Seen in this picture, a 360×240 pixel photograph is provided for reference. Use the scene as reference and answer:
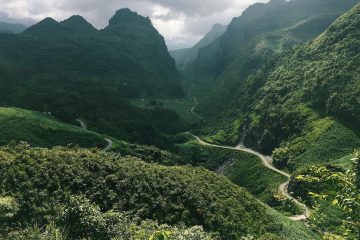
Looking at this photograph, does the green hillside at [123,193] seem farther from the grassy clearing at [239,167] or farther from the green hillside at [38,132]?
the grassy clearing at [239,167]

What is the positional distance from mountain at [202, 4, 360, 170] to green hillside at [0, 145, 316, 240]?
64378 mm

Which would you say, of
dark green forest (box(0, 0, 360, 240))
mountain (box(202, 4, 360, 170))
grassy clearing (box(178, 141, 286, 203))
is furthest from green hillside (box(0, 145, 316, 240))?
mountain (box(202, 4, 360, 170))

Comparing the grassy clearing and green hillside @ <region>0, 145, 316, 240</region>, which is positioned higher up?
green hillside @ <region>0, 145, 316, 240</region>

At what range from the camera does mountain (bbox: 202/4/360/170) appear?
13612 centimetres

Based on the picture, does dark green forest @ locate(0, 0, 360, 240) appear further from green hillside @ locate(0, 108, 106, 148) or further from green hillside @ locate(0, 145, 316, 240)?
green hillside @ locate(0, 108, 106, 148)

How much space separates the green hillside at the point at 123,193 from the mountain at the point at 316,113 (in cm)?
6438

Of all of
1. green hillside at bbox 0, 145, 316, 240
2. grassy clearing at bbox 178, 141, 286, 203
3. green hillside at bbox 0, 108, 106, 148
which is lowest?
grassy clearing at bbox 178, 141, 286, 203

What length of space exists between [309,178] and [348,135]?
12688 cm

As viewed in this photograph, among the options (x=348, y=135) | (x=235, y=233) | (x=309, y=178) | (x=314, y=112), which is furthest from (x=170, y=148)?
(x=309, y=178)

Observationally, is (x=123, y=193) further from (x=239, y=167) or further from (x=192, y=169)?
(x=239, y=167)

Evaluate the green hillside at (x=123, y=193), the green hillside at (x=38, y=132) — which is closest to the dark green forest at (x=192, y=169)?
the green hillside at (x=123, y=193)

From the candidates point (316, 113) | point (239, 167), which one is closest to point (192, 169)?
point (239, 167)

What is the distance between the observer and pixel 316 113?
157875 millimetres

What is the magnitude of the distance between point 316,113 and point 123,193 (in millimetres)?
114455
